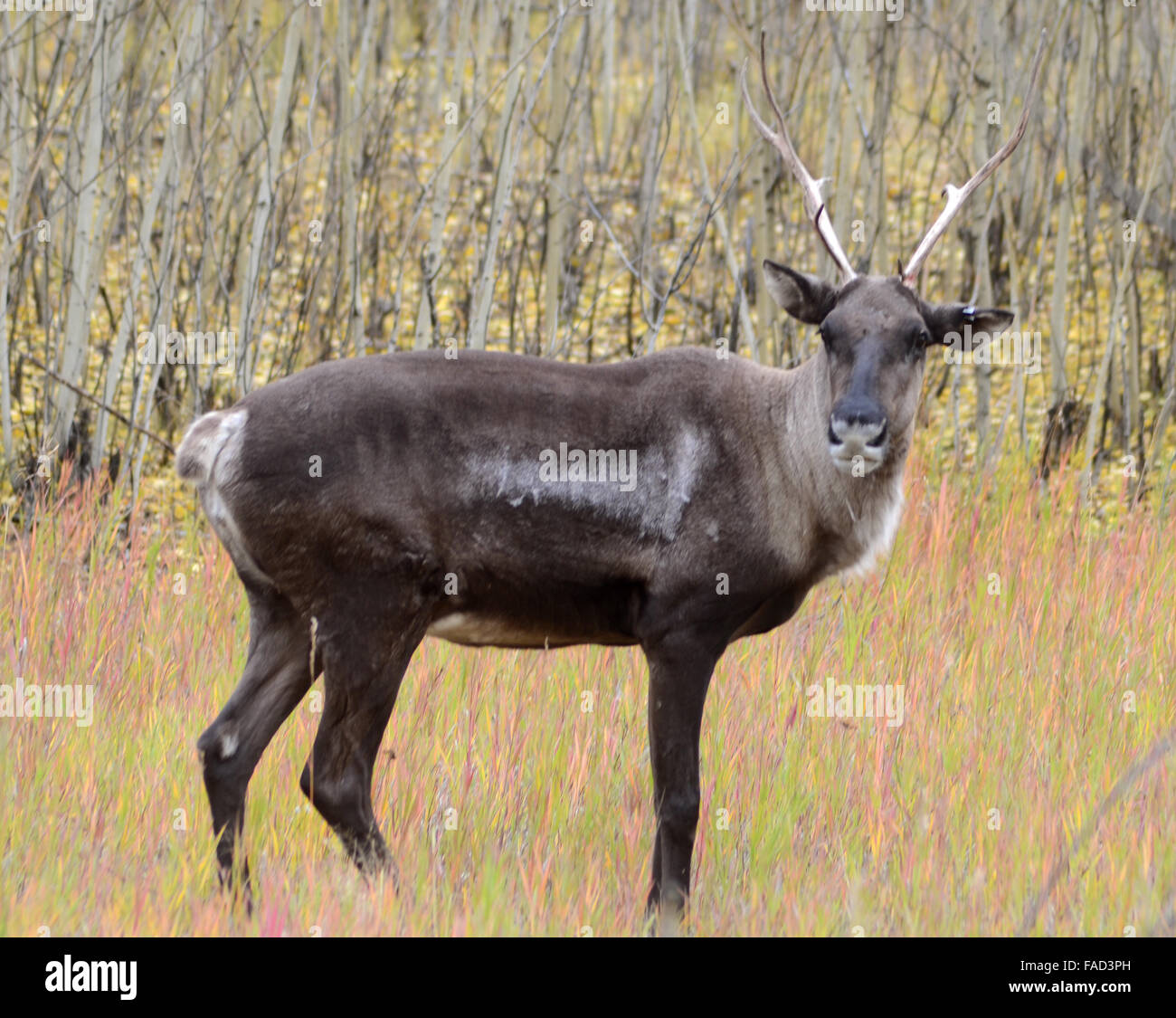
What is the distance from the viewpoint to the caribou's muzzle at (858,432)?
4.14 metres

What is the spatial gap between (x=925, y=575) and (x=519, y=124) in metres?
2.88

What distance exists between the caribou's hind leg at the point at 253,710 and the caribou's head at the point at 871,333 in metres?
1.70

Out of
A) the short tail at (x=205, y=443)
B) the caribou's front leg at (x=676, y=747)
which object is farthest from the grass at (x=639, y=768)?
the short tail at (x=205, y=443)

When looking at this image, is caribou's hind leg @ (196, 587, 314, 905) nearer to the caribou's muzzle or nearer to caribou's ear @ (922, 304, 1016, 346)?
the caribou's muzzle

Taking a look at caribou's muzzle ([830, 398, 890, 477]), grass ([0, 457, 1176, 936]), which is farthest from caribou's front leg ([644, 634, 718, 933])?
caribou's muzzle ([830, 398, 890, 477])

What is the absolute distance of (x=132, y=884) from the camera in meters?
3.87

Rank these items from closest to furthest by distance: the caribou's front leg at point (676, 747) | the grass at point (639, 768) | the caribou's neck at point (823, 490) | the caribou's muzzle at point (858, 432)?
the grass at point (639, 768)
the caribou's muzzle at point (858, 432)
the caribou's front leg at point (676, 747)
the caribou's neck at point (823, 490)

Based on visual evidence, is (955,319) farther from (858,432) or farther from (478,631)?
(478,631)

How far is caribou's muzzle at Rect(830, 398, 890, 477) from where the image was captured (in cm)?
414

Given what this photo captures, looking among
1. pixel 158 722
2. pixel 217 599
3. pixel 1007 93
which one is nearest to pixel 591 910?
pixel 158 722

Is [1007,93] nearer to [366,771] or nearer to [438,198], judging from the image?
[438,198]

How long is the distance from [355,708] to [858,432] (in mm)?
1605

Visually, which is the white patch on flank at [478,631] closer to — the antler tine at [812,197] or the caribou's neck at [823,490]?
the caribou's neck at [823,490]

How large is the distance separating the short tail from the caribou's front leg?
1.34 meters
